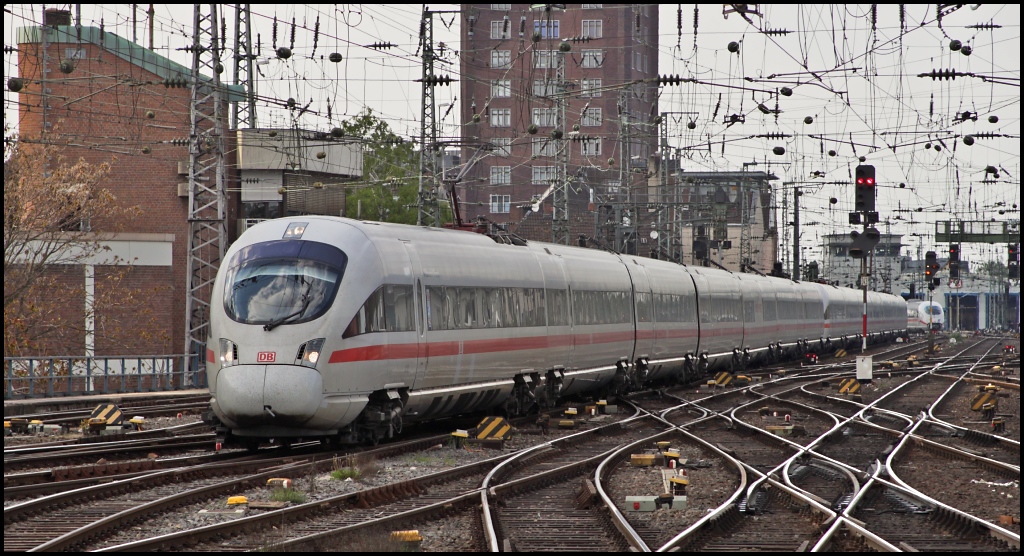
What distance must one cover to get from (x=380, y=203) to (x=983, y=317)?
112m

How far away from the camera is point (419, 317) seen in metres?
17.9

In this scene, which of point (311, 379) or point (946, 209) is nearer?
point (311, 379)

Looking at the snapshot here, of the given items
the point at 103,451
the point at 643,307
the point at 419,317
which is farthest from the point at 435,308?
the point at 643,307

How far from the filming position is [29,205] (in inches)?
1372

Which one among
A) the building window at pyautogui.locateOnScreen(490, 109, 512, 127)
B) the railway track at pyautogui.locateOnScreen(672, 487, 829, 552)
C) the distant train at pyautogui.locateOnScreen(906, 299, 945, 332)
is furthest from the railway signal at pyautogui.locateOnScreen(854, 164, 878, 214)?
the distant train at pyautogui.locateOnScreen(906, 299, 945, 332)

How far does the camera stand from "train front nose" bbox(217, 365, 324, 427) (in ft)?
50.1

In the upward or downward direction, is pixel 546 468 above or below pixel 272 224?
below

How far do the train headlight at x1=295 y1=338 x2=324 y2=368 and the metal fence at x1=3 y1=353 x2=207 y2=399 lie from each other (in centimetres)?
1401

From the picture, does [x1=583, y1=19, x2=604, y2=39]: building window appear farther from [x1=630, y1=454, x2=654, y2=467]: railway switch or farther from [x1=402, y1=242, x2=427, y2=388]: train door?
[x1=630, y1=454, x2=654, y2=467]: railway switch

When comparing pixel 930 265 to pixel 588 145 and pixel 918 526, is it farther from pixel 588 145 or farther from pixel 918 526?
pixel 918 526

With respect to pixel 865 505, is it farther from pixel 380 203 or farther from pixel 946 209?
pixel 380 203

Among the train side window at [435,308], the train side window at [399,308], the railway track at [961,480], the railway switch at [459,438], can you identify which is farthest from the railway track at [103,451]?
the railway track at [961,480]

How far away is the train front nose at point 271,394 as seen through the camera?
15.3 m

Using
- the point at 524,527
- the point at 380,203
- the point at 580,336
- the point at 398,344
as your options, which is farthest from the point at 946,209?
the point at 524,527
